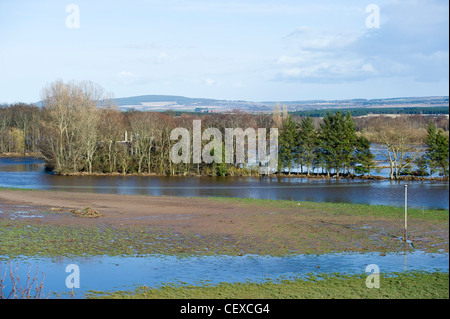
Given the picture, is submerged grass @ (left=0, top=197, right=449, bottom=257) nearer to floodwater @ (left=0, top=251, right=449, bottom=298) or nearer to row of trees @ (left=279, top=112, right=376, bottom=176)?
floodwater @ (left=0, top=251, right=449, bottom=298)

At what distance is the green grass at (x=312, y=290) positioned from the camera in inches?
471

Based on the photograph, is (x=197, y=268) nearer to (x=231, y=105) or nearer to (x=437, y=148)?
(x=437, y=148)

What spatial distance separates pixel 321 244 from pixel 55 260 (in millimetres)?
9360

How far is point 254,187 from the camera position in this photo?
41.0 metres

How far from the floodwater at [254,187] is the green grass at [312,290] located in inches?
694

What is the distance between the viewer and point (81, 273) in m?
13.9

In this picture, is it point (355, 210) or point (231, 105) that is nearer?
point (355, 210)

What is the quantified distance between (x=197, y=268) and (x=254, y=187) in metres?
26.5

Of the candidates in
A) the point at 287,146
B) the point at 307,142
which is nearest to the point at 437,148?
the point at 307,142

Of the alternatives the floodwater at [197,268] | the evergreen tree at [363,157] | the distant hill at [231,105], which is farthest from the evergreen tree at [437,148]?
the distant hill at [231,105]

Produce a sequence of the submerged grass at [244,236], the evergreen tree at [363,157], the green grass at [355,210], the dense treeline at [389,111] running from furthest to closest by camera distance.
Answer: the dense treeline at [389,111] → the evergreen tree at [363,157] → the green grass at [355,210] → the submerged grass at [244,236]

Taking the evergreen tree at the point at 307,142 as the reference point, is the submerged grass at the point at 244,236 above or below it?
below

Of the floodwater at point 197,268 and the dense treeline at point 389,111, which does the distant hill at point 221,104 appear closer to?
the dense treeline at point 389,111
